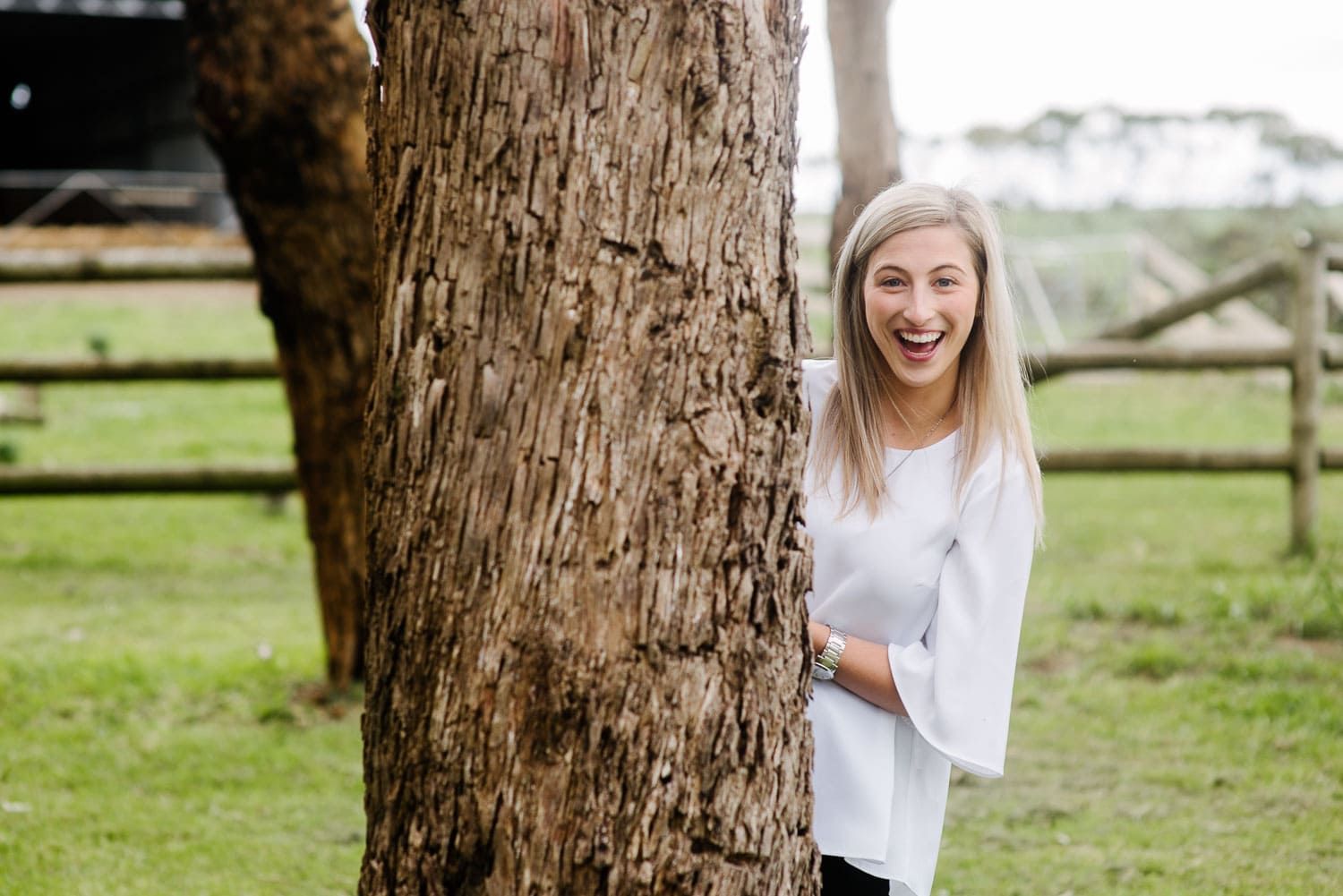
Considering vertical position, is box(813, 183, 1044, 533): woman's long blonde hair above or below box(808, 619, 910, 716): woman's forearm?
above

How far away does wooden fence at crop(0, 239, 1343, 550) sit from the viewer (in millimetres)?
5836

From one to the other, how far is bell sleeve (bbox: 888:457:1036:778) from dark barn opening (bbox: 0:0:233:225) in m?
18.9

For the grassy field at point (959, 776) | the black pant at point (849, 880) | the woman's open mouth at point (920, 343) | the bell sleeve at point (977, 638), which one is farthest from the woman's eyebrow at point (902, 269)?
the black pant at point (849, 880)

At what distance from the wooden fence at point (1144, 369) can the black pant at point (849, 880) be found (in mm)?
3965

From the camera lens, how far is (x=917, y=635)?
200cm

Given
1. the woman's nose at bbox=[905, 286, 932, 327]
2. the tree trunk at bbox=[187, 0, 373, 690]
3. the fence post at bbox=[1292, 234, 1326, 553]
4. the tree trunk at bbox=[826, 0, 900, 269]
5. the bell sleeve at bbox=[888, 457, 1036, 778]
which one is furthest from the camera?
→ the fence post at bbox=[1292, 234, 1326, 553]

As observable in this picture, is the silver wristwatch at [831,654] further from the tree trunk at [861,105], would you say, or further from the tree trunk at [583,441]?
the tree trunk at [861,105]

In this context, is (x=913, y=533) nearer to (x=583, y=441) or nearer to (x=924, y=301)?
(x=924, y=301)

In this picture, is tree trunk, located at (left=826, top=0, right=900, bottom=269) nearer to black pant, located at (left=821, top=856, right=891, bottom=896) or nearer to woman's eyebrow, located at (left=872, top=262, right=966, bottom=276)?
woman's eyebrow, located at (left=872, top=262, right=966, bottom=276)

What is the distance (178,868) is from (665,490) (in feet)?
7.48

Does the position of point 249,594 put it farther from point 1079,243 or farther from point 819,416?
point 1079,243

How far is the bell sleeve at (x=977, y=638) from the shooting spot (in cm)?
185

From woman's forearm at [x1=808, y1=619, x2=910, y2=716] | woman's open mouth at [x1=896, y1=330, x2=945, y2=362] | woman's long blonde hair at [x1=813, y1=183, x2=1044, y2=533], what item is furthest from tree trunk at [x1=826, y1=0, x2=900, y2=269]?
woman's forearm at [x1=808, y1=619, x2=910, y2=716]

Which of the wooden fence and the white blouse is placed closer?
the white blouse
